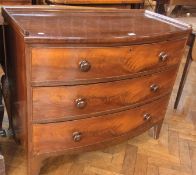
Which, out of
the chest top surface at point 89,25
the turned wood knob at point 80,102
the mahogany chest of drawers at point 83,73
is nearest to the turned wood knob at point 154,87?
the mahogany chest of drawers at point 83,73

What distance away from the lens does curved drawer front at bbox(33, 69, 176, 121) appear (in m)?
1.18

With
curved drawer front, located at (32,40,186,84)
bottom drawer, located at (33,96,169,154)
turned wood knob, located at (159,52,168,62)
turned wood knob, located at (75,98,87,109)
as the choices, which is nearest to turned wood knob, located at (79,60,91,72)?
curved drawer front, located at (32,40,186,84)

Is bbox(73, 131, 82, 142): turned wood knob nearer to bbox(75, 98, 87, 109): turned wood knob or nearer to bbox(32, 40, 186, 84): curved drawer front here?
bbox(75, 98, 87, 109): turned wood knob

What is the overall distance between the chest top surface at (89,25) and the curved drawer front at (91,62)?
0.15 feet

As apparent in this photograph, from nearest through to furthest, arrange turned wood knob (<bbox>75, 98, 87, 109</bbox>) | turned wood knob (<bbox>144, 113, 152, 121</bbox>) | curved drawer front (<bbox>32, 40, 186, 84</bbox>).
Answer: curved drawer front (<bbox>32, 40, 186, 84</bbox>) < turned wood knob (<bbox>75, 98, 87, 109</bbox>) < turned wood knob (<bbox>144, 113, 152, 121</bbox>)

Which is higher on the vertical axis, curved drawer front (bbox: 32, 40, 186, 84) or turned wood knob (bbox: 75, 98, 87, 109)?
curved drawer front (bbox: 32, 40, 186, 84)

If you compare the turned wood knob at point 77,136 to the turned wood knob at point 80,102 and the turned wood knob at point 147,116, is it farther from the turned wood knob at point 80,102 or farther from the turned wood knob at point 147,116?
the turned wood knob at point 147,116

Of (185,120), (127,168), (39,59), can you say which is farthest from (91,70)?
(185,120)

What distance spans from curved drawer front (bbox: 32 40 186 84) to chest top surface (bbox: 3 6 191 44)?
47 mm

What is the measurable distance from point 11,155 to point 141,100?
32.9 inches

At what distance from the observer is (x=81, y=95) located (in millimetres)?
1230

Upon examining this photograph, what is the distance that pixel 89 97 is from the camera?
1.25m

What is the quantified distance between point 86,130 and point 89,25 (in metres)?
0.52

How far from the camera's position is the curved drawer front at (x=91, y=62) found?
3.56 feet
